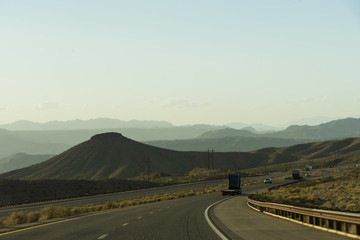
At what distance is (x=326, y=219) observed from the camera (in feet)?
58.9

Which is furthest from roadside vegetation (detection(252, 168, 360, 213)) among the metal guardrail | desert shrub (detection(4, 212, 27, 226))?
desert shrub (detection(4, 212, 27, 226))

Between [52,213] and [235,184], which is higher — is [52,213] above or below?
below

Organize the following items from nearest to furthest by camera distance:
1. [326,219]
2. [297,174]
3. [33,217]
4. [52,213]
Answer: [326,219], [33,217], [52,213], [297,174]

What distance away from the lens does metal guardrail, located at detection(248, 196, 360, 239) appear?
15.0 m

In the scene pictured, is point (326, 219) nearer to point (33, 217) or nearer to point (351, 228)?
point (351, 228)

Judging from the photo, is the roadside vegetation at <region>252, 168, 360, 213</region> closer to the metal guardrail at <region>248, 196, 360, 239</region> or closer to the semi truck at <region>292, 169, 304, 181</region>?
the metal guardrail at <region>248, 196, 360, 239</region>

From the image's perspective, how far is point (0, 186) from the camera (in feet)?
330

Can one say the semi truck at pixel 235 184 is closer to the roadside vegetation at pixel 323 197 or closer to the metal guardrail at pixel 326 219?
the roadside vegetation at pixel 323 197

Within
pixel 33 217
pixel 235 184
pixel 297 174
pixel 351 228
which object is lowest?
pixel 33 217

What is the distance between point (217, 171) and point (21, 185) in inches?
2812

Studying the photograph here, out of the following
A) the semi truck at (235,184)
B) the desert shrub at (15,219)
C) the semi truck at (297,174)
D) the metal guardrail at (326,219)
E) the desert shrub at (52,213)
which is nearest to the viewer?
the metal guardrail at (326,219)

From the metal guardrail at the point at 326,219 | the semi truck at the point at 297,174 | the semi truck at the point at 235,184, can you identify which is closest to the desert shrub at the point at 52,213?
the metal guardrail at the point at 326,219

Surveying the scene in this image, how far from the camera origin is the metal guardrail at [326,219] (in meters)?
15.0

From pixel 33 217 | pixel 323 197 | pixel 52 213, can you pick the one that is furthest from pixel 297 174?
pixel 33 217
